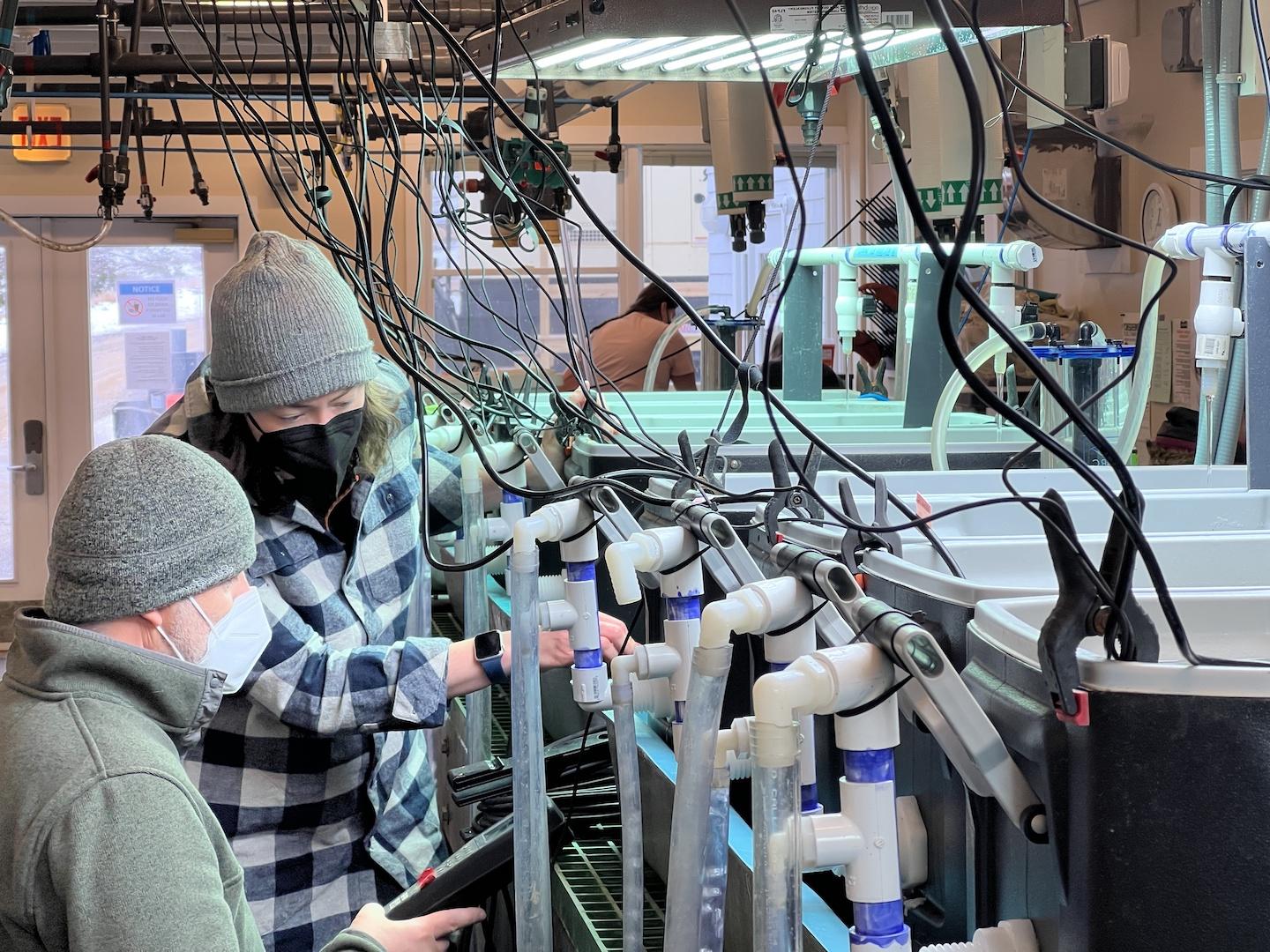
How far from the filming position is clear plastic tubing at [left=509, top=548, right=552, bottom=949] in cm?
121

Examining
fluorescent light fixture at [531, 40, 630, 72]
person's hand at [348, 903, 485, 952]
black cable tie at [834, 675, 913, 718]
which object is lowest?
person's hand at [348, 903, 485, 952]

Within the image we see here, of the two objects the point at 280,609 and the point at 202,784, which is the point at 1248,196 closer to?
the point at 280,609

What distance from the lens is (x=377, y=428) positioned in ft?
5.80

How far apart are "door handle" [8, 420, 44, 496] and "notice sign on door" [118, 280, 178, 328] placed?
69 centimetres

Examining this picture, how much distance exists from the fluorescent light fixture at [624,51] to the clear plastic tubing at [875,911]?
1056 mm

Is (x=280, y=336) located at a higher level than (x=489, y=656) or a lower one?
higher

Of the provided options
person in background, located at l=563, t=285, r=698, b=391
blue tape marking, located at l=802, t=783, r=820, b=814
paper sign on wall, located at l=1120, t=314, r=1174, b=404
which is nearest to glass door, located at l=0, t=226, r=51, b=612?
person in background, located at l=563, t=285, r=698, b=391

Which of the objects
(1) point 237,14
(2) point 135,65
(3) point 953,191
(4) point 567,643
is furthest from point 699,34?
(1) point 237,14

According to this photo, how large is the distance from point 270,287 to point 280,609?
0.38 meters

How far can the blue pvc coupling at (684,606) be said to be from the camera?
1.19m

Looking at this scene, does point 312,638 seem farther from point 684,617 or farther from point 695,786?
point 695,786

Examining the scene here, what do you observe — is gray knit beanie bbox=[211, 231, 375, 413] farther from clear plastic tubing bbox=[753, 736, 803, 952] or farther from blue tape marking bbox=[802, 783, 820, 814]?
clear plastic tubing bbox=[753, 736, 803, 952]

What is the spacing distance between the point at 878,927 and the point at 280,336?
3.48ft

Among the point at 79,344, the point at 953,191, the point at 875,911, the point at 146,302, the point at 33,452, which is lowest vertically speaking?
the point at 33,452
